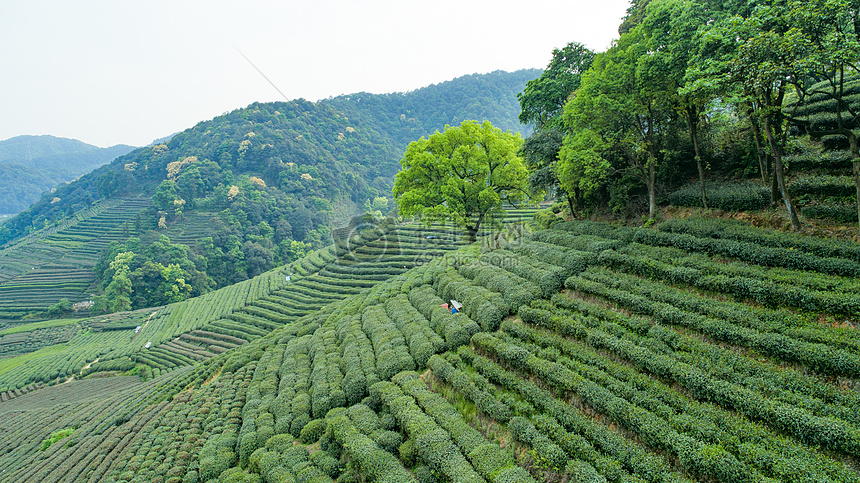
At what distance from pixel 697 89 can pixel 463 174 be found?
14141 mm

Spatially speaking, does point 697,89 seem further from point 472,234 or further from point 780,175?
Answer: point 472,234

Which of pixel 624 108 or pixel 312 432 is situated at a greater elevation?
pixel 624 108

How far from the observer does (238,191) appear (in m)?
93.8

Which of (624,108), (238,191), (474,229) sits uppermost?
(238,191)

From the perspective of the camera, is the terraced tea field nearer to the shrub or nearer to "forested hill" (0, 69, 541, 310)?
"forested hill" (0, 69, 541, 310)

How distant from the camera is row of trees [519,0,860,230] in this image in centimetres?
920

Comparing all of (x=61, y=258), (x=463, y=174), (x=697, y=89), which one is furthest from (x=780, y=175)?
(x=61, y=258)

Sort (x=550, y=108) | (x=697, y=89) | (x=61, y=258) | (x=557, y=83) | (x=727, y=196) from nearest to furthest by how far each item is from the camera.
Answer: (x=697, y=89), (x=727, y=196), (x=557, y=83), (x=550, y=108), (x=61, y=258)

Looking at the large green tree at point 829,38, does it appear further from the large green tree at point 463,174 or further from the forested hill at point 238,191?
the forested hill at point 238,191

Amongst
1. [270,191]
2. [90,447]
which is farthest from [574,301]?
[270,191]

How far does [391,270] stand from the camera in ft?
116

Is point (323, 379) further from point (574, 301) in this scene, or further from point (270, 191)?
point (270, 191)

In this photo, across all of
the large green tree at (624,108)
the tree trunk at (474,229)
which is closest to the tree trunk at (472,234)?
the tree trunk at (474,229)

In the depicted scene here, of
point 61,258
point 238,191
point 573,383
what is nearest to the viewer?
point 573,383
